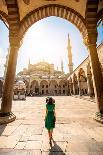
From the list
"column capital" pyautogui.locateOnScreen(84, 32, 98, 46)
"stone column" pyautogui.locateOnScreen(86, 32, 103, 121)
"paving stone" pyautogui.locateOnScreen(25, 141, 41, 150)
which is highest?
"column capital" pyautogui.locateOnScreen(84, 32, 98, 46)

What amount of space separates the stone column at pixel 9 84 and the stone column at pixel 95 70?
11.5 feet

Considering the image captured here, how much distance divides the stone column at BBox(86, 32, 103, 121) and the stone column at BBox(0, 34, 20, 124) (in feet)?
11.5

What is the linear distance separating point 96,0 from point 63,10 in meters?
2.09

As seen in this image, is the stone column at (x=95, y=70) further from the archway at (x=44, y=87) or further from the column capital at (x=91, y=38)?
the archway at (x=44, y=87)

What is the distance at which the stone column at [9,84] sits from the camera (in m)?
6.25

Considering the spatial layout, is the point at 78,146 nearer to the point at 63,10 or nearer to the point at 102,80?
the point at 102,80

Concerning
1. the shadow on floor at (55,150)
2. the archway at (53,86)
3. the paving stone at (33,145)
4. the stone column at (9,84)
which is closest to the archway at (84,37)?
the stone column at (9,84)

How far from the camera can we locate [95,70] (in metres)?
6.60

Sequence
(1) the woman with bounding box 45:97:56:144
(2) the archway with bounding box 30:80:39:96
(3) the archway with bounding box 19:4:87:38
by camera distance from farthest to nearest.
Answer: (2) the archway with bounding box 30:80:39:96 → (3) the archway with bounding box 19:4:87:38 → (1) the woman with bounding box 45:97:56:144

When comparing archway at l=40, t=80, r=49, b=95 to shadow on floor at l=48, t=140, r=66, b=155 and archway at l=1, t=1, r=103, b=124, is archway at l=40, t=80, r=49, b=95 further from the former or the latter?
shadow on floor at l=48, t=140, r=66, b=155

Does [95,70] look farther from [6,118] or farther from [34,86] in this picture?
[34,86]

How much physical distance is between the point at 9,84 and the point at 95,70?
3935 mm

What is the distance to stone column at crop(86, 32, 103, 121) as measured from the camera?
627cm

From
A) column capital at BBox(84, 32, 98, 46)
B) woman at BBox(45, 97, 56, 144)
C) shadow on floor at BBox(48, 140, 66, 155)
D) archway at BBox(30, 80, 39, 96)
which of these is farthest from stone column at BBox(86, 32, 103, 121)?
archway at BBox(30, 80, 39, 96)
